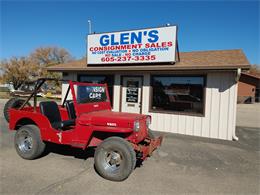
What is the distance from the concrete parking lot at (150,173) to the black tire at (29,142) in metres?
0.15

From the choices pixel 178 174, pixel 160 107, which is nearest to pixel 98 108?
pixel 178 174

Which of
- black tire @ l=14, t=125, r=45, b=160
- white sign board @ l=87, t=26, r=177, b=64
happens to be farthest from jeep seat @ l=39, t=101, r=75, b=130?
white sign board @ l=87, t=26, r=177, b=64

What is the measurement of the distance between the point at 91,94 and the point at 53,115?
54.8 inches

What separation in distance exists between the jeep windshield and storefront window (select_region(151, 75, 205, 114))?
3673 mm

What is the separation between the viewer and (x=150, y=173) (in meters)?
4.24

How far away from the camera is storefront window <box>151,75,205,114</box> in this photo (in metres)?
7.93

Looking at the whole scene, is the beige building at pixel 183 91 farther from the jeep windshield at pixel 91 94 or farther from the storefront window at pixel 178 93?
the jeep windshield at pixel 91 94

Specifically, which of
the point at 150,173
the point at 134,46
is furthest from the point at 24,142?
the point at 134,46

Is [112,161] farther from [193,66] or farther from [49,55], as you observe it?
[49,55]

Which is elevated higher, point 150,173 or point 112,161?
point 112,161

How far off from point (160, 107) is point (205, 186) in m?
4.97

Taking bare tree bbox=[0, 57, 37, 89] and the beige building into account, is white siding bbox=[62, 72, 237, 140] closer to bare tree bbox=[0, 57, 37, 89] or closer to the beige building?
the beige building

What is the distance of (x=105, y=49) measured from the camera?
30.2 feet

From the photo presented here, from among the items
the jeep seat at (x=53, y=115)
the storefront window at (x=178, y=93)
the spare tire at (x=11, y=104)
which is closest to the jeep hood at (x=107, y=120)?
the jeep seat at (x=53, y=115)
